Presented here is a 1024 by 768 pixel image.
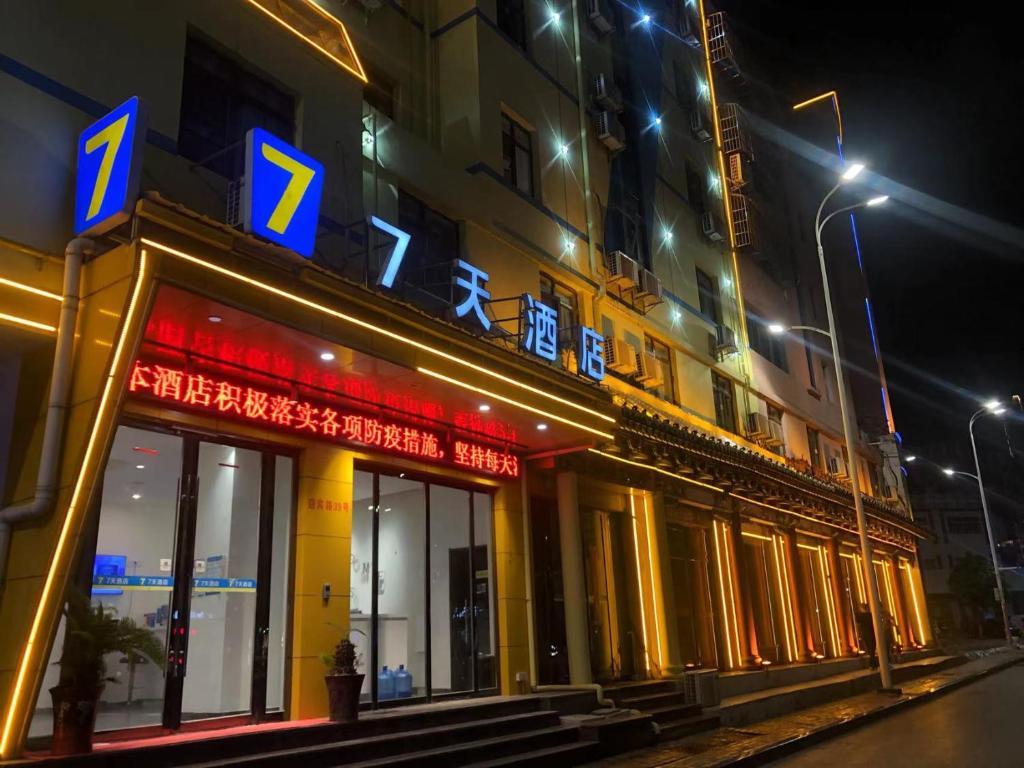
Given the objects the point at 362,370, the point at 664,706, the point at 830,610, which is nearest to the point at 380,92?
the point at 362,370

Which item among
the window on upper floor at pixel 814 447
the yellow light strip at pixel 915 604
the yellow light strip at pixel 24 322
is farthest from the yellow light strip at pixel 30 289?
the yellow light strip at pixel 915 604

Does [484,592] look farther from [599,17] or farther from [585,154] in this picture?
[599,17]

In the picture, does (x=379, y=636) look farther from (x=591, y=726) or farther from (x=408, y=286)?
(x=408, y=286)

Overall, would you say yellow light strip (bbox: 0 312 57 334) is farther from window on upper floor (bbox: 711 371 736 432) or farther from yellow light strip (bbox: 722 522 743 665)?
window on upper floor (bbox: 711 371 736 432)

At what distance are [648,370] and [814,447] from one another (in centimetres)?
1311

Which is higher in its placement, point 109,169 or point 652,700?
point 109,169

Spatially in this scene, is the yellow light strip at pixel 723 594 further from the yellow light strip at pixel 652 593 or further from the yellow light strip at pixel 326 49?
the yellow light strip at pixel 326 49

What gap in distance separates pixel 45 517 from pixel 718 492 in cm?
1533

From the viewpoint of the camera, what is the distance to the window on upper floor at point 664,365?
61.0 feet

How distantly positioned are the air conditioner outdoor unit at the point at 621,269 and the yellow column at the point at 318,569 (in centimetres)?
826

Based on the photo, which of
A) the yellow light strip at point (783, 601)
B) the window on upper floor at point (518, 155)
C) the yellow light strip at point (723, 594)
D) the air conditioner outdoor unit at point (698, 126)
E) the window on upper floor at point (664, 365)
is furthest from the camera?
the air conditioner outdoor unit at point (698, 126)

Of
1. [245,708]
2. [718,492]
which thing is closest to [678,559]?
[718,492]

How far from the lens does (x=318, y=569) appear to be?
1019 centimetres

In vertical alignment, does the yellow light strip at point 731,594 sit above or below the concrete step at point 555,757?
above
